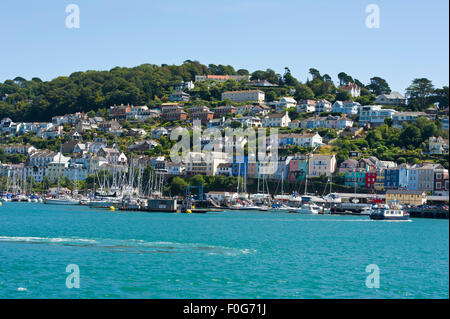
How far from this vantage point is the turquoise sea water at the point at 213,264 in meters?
20.5

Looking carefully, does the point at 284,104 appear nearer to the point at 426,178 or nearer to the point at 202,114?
the point at 202,114

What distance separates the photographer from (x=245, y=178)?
9894 centimetres

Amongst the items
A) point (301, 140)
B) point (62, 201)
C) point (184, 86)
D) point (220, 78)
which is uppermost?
point (220, 78)

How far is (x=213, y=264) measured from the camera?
85.5 ft

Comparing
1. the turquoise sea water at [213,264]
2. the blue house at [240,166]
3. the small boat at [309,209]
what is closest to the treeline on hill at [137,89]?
the blue house at [240,166]

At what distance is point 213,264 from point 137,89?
453ft

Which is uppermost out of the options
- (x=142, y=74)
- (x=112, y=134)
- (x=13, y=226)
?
(x=142, y=74)

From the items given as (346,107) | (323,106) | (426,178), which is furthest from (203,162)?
(323,106)

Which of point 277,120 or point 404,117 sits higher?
point 404,117

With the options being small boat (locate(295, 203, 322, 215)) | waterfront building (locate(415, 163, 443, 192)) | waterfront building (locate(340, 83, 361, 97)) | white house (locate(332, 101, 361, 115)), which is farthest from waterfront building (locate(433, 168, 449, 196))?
waterfront building (locate(340, 83, 361, 97))
